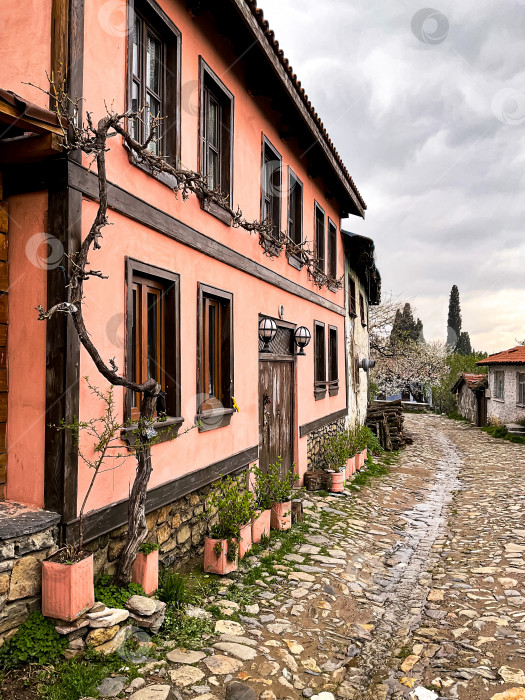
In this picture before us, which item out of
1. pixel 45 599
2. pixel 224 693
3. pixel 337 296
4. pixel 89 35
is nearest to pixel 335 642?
pixel 224 693

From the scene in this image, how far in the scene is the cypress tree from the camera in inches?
2232

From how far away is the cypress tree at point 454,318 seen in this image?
5669 cm

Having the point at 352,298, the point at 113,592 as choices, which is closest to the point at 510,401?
the point at 352,298

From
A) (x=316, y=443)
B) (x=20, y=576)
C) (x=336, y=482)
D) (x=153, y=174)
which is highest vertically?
(x=153, y=174)

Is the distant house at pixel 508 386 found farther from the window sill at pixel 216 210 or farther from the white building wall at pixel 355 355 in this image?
the window sill at pixel 216 210

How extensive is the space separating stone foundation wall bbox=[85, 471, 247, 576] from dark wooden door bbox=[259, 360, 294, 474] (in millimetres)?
2115

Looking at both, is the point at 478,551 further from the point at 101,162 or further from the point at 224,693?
the point at 101,162

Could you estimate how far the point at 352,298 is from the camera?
51.3 feet

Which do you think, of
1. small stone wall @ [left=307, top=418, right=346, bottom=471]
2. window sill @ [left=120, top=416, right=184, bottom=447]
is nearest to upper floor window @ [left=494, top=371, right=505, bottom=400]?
small stone wall @ [left=307, top=418, right=346, bottom=471]

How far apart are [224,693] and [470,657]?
197 centimetres

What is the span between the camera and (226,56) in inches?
249

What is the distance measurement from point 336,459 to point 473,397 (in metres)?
22.5

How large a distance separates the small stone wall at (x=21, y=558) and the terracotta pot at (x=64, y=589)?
3.0 inches

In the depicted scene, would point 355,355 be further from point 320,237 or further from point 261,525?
point 261,525
